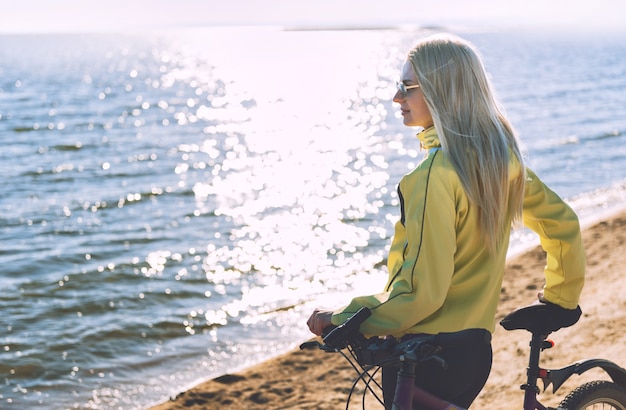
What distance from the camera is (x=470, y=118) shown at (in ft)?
8.27

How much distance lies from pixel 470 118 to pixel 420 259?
501 millimetres

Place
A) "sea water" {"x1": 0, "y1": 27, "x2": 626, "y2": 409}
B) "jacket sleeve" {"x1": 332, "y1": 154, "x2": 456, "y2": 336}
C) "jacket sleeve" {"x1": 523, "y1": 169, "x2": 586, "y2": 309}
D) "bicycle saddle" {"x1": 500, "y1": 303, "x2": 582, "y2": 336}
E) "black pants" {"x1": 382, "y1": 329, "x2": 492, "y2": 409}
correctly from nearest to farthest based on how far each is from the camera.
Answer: "jacket sleeve" {"x1": 332, "y1": 154, "x2": 456, "y2": 336} → "black pants" {"x1": 382, "y1": 329, "x2": 492, "y2": 409} → "jacket sleeve" {"x1": 523, "y1": 169, "x2": 586, "y2": 309} → "bicycle saddle" {"x1": 500, "y1": 303, "x2": 582, "y2": 336} → "sea water" {"x1": 0, "y1": 27, "x2": 626, "y2": 409}

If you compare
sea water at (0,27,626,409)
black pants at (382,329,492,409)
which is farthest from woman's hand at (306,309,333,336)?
sea water at (0,27,626,409)

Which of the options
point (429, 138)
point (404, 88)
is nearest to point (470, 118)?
point (429, 138)

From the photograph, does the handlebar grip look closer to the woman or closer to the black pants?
the woman

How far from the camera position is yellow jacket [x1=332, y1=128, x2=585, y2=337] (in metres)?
2.38

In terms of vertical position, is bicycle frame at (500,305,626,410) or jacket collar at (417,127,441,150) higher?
jacket collar at (417,127,441,150)

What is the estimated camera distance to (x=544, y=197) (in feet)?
9.14

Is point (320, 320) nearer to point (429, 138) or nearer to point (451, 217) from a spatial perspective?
point (451, 217)

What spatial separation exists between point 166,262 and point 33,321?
260 centimetres

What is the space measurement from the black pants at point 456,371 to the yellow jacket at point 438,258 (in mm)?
59

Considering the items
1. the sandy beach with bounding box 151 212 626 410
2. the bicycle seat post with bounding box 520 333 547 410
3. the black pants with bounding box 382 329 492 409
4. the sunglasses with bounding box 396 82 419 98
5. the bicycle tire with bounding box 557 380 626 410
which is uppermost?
the sunglasses with bounding box 396 82 419 98

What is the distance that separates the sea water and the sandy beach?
0.69 meters

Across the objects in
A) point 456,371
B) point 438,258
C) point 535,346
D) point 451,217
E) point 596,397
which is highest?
point 451,217
